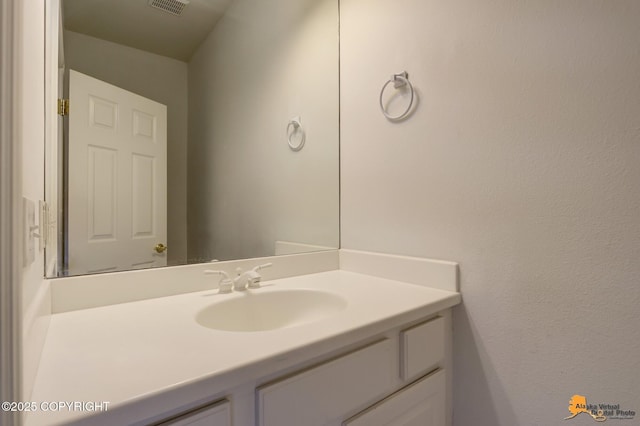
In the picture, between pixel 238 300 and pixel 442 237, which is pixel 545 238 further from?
pixel 238 300

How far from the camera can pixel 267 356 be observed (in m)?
0.60

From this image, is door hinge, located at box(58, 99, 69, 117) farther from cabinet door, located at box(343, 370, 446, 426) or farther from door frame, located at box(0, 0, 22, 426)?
cabinet door, located at box(343, 370, 446, 426)

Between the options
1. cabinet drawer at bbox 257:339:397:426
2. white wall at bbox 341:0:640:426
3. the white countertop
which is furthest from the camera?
white wall at bbox 341:0:640:426

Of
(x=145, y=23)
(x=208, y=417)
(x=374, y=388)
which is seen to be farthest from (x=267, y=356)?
(x=145, y=23)

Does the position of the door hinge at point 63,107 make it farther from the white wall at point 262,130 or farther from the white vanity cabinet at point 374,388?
the white vanity cabinet at point 374,388

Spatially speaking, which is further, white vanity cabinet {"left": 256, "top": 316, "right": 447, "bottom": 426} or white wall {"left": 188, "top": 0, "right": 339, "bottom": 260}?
white wall {"left": 188, "top": 0, "right": 339, "bottom": 260}

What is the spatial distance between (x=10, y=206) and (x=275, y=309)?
2.90 ft

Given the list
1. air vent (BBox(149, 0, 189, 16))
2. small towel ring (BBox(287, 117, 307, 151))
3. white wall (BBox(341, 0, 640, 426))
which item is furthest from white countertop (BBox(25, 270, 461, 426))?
air vent (BBox(149, 0, 189, 16))

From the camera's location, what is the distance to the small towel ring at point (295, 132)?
1.56m

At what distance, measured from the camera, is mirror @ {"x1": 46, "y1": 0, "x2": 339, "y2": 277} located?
96cm

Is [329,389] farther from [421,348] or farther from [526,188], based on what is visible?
[526,188]

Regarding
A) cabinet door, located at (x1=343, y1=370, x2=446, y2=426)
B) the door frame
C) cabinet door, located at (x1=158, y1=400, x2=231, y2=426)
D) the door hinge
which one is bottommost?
cabinet door, located at (x1=343, y1=370, x2=446, y2=426)

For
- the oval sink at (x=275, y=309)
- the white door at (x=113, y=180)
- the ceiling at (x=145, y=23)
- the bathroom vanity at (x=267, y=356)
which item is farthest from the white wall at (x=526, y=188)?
the white door at (x=113, y=180)

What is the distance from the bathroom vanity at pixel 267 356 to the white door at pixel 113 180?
5.6 inches
